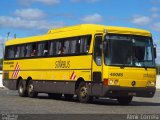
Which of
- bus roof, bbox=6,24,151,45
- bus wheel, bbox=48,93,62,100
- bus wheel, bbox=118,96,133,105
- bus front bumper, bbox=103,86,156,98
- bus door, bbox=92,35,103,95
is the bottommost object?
bus wheel, bbox=118,96,133,105

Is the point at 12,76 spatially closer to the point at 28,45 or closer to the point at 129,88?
the point at 28,45

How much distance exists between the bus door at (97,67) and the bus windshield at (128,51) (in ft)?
1.42

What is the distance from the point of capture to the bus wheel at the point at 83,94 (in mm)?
23378

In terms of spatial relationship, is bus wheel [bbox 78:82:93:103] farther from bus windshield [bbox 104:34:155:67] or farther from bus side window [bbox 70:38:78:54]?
bus windshield [bbox 104:34:155:67]

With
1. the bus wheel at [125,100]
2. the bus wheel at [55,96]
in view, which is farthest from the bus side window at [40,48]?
the bus wheel at [125,100]

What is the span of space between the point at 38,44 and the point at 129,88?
316 inches

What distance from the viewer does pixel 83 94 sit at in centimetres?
2370

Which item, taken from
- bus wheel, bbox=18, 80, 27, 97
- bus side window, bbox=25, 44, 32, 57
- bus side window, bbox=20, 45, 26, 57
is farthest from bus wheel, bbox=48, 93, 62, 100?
bus side window, bbox=20, 45, 26, 57

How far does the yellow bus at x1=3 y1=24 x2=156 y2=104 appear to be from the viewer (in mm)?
22219

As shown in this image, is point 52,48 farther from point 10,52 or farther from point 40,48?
point 10,52

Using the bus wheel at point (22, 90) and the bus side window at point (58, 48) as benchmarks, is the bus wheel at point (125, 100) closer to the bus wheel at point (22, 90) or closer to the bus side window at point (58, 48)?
the bus side window at point (58, 48)

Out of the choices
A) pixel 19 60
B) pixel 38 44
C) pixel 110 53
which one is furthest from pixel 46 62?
pixel 110 53

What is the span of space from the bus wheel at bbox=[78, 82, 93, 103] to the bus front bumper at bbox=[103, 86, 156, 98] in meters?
1.44

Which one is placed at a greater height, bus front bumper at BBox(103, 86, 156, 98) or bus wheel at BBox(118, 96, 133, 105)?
bus front bumper at BBox(103, 86, 156, 98)
